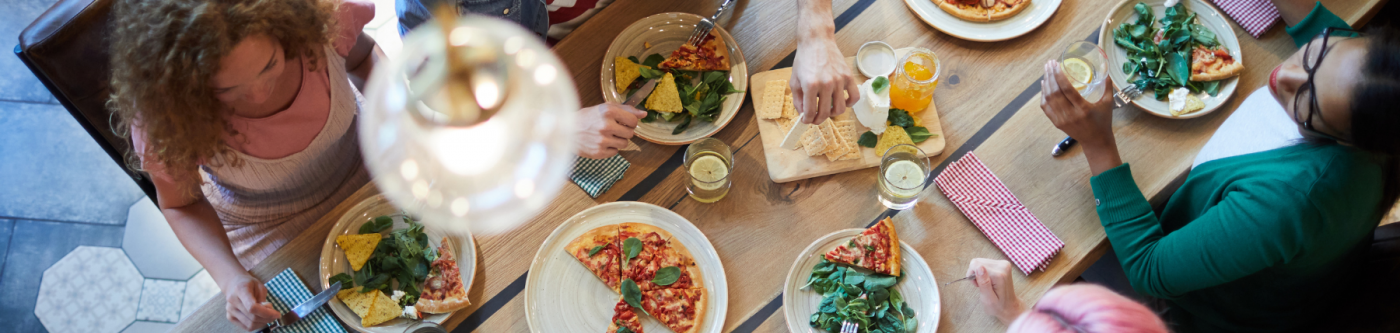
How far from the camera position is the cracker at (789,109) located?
1.72 meters

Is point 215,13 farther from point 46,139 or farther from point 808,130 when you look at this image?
point 46,139

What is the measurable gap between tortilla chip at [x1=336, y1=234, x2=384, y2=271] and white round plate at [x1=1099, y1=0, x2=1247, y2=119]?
6.09 feet

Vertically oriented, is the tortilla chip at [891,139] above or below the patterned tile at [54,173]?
above

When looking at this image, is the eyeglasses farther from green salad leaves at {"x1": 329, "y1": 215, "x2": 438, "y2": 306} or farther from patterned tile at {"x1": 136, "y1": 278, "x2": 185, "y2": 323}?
patterned tile at {"x1": 136, "y1": 278, "x2": 185, "y2": 323}

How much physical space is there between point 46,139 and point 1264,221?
4.55 meters

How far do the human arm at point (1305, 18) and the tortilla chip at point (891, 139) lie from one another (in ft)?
3.47

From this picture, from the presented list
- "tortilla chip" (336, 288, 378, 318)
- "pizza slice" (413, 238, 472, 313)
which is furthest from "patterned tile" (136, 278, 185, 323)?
"pizza slice" (413, 238, 472, 313)

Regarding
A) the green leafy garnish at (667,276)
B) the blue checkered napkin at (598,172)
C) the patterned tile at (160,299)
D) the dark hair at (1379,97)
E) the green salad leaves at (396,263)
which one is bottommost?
the patterned tile at (160,299)

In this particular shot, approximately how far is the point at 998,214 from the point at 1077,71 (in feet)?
1.47

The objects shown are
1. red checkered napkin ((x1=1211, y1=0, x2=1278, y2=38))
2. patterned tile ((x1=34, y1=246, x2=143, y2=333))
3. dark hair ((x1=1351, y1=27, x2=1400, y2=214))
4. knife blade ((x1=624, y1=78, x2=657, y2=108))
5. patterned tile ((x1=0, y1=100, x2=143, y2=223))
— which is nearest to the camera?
dark hair ((x1=1351, y1=27, x2=1400, y2=214))

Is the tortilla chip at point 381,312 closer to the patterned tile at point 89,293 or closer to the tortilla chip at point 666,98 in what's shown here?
the tortilla chip at point 666,98

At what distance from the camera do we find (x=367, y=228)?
1.59 m

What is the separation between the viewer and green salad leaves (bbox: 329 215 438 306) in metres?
1.54

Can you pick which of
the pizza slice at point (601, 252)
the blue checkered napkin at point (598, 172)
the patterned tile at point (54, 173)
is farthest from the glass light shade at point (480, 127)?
the patterned tile at point (54, 173)
